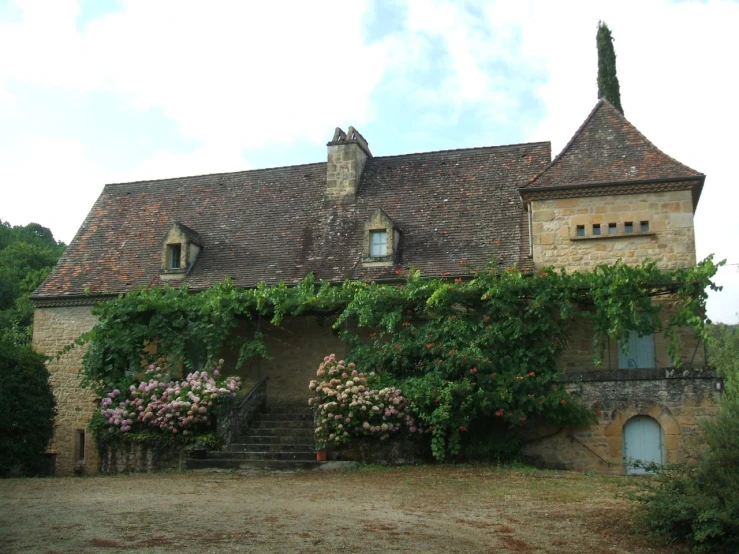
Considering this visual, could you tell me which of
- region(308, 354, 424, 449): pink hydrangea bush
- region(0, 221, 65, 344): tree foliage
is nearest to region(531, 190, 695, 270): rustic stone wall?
region(308, 354, 424, 449): pink hydrangea bush

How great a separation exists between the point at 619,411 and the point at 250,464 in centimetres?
682

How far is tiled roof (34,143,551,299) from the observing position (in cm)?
1883

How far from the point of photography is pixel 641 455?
15.1 meters

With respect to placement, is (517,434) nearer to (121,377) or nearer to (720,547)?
(720,547)

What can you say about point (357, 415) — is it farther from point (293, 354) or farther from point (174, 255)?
point (174, 255)

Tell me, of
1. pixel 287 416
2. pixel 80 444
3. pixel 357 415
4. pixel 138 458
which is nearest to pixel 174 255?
pixel 80 444

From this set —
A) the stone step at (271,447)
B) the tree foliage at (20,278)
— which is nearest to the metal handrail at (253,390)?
the stone step at (271,447)

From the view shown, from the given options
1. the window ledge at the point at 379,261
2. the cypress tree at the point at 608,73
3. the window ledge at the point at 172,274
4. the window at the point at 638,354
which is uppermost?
the cypress tree at the point at 608,73

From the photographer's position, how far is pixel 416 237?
1922 centimetres

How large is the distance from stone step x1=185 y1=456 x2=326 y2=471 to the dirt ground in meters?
1.01

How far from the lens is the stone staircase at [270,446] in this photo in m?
14.9

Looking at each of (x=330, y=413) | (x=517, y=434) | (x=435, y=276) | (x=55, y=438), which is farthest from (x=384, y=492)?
(x=55, y=438)

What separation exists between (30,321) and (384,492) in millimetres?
29568

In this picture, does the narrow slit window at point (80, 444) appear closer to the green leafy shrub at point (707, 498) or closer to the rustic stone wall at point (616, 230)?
the rustic stone wall at point (616, 230)
